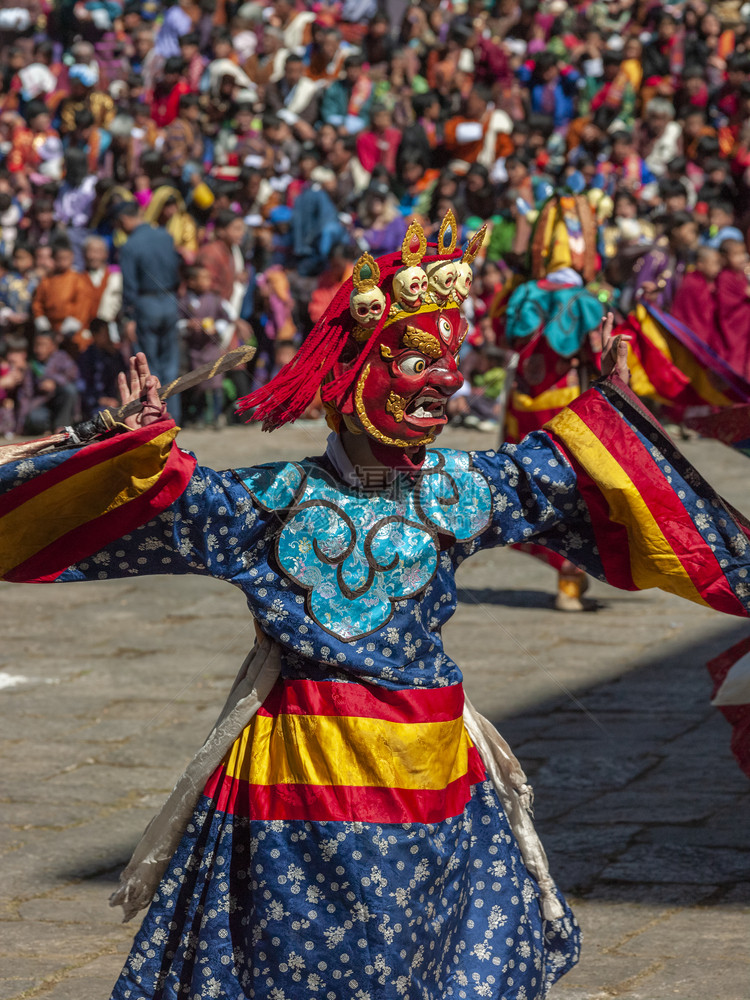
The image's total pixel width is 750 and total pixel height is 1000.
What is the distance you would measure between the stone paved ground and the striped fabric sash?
939mm

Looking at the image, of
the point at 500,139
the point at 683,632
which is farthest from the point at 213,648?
the point at 500,139

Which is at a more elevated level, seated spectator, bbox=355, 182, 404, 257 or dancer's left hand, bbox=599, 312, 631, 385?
dancer's left hand, bbox=599, 312, 631, 385

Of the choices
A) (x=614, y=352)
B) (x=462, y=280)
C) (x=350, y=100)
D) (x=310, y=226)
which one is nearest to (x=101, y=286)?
(x=310, y=226)

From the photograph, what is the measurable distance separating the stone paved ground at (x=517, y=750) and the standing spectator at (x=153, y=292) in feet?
10.9

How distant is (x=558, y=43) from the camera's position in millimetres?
16141

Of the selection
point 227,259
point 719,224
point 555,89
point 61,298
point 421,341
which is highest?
point 555,89

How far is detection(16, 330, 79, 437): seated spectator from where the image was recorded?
481 inches

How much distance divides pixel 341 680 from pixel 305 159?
1142 cm

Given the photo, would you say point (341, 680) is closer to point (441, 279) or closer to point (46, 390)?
point (441, 279)

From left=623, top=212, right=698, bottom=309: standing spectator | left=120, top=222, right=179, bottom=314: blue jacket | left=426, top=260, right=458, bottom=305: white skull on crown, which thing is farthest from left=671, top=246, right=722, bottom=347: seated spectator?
left=426, top=260, right=458, bottom=305: white skull on crown

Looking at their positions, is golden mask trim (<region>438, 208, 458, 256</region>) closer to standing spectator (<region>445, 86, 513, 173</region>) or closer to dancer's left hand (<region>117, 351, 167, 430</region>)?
dancer's left hand (<region>117, 351, 167, 430</region>)

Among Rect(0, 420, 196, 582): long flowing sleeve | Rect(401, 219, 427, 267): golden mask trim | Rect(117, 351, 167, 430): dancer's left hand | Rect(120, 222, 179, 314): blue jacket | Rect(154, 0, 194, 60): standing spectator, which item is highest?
Rect(154, 0, 194, 60): standing spectator

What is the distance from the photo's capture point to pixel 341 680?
301 centimetres

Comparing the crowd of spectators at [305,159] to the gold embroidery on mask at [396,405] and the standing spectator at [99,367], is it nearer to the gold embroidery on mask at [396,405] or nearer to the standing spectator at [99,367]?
the standing spectator at [99,367]
